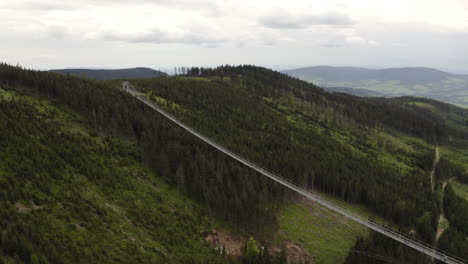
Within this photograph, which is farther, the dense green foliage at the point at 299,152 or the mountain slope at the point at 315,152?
the dense green foliage at the point at 299,152

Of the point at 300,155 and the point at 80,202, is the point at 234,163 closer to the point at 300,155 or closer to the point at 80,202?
the point at 300,155

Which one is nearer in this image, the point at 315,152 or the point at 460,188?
the point at 315,152

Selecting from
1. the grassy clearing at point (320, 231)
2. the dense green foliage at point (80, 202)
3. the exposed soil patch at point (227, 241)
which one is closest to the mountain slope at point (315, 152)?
the grassy clearing at point (320, 231)

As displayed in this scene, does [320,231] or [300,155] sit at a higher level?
[300,155]

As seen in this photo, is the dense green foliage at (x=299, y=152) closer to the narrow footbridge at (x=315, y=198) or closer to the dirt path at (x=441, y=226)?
the dirt path at (x=441, y=226)

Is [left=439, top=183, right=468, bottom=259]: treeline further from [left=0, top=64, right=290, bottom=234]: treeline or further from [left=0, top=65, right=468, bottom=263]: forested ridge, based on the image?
[left=0, top=64, right=290, bottom=234]: treeline

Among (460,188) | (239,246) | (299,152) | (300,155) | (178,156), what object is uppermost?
(178,156)

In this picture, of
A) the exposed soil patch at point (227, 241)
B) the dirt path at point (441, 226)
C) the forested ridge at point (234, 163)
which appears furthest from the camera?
the dirt path at point (441, 226)

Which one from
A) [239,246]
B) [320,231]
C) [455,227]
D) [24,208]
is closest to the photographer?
[24,208]

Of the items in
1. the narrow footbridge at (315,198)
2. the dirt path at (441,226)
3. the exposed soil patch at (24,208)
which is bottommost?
the dirt path at (441,226)

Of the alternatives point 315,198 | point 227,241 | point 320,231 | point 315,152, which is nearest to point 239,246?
point 227,241

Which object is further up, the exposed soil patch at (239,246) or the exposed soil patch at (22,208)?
the exposed soil patch at (22,208)

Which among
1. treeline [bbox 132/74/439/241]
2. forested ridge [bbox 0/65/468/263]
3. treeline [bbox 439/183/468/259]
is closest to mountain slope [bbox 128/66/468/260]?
treeline [bbox 132/74/439/241]

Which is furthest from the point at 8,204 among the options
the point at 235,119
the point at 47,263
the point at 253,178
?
the point at 235,119
